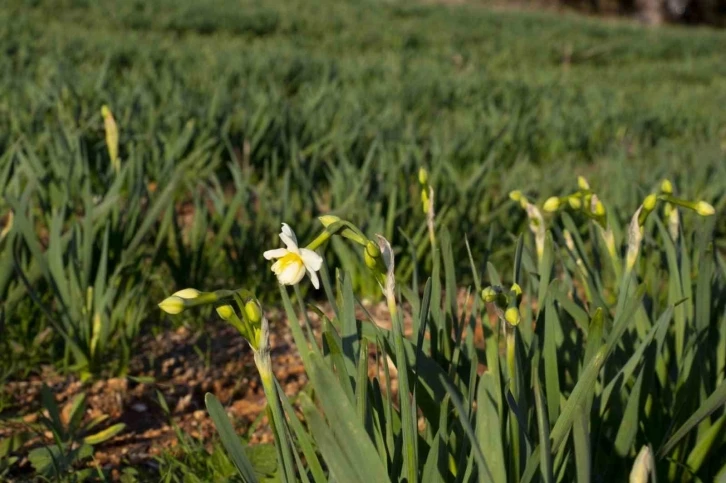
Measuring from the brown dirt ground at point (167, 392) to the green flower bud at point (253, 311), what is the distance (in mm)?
567

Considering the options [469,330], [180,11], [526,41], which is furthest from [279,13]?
[469,330]

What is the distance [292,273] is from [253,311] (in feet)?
0.19

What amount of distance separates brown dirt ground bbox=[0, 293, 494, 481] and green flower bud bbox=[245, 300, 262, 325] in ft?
1.86

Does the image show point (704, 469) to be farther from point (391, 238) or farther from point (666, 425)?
point (391, 238)

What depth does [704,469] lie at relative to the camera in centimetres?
108

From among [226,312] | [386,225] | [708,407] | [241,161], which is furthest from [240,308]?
[241,161]

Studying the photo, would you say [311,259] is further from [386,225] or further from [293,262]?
[386,225]

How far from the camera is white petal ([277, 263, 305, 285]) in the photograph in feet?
2.45

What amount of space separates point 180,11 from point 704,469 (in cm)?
836

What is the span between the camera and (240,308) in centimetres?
73

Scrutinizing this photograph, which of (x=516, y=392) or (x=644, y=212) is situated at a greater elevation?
(x=644, y=212)

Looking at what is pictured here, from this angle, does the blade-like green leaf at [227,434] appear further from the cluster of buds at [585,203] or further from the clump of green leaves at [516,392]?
the cluster of buds at [585,203]

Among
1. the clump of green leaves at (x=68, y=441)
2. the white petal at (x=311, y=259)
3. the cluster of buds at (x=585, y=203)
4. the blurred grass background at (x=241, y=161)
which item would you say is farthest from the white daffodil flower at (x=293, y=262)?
the blurred grass background at (x=241, y=161)

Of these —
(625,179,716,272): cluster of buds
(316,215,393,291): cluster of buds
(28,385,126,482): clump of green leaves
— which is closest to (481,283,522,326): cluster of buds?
(316,215,393,291): cluster of buds
